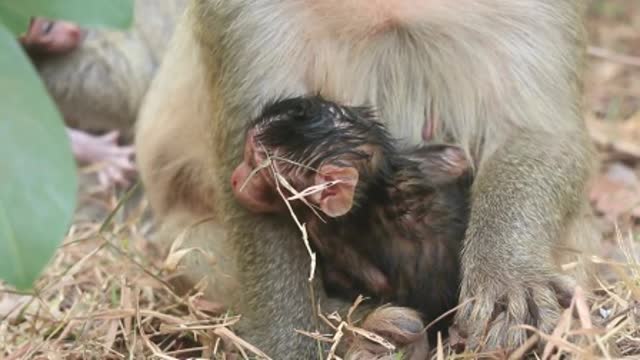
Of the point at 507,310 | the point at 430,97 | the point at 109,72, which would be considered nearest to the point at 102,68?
the point at 109,72

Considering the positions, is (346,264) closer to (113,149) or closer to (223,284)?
(223,284)

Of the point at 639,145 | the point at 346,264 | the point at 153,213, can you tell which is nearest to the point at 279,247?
the point at 346,264

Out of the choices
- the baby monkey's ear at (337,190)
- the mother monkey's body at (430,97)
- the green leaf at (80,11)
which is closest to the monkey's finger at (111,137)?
the mother monkey's body at (430,97)

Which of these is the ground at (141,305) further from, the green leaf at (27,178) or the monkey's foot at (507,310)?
the green leaf at (27,178)

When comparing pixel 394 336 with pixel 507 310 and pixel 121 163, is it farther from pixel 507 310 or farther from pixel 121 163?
pixel 121 163

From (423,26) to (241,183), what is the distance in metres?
0.68

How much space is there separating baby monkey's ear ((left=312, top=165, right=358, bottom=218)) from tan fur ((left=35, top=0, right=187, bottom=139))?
9.89ft

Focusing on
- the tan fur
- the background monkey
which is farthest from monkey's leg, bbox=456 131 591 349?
the tan fur

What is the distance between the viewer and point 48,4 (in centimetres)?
213

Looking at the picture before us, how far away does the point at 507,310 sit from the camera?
324 centimetres

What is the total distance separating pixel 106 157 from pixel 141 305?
1.84 metres

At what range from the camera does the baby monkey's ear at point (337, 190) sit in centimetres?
330

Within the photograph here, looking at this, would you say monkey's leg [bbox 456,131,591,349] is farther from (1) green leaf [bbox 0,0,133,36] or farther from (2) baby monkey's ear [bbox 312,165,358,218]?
(1) green leaf [bbox 0,0,133,36]

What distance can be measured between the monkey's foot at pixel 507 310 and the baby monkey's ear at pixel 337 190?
383 millimetres
